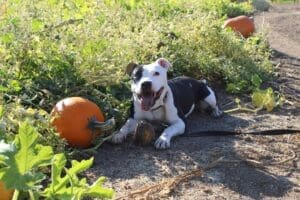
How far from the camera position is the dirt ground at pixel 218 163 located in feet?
15.3

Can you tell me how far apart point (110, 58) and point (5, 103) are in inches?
76.4

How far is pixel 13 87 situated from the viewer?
18.0 ft

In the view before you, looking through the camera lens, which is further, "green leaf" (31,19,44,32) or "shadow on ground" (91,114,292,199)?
"green leaf" (31,19,44,32)

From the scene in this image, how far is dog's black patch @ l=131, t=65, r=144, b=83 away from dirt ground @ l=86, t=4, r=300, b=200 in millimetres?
621

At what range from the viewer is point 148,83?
5.80m

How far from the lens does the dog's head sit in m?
5.83

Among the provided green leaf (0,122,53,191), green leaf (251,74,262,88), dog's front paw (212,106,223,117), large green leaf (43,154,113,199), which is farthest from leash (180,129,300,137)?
green leaf (0,122,53,191)

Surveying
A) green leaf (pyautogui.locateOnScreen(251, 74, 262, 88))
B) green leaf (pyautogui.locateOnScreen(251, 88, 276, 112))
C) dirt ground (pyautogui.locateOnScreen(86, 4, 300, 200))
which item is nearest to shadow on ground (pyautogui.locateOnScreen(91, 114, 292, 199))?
dirt ground (pyautogui.locateOnScreen(86, 4, 300, 200))

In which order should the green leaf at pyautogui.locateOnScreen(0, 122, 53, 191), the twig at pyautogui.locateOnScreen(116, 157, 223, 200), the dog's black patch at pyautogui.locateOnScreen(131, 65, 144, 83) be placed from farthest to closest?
the dog's black patch at pyautogui.locateOnScreen(131, 65, 144, 83) → the twig at pyautogui.locateOnScreen(116, 157, 223, 200) → the green leaf at pyautogui.locateOnScreen(0, 122, 53, 191)

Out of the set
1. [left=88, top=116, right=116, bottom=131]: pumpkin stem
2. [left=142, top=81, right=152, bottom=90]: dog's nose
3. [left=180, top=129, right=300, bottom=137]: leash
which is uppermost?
[left=142, top=81, right=152, bottom=90]: dog's nose

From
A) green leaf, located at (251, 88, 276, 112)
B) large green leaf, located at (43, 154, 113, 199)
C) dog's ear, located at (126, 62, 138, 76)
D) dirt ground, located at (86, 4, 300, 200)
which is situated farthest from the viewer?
green leaf, located at (251, 88, 276, 112)

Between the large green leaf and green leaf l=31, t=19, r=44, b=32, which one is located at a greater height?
green leaf l=31, t=19, r=44, b=32

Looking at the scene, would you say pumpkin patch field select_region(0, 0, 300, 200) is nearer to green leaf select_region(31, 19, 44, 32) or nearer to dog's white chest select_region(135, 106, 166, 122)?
green leaf select_region(31, 19, 44, 32)

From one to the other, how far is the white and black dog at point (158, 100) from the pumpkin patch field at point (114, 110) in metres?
0.14
